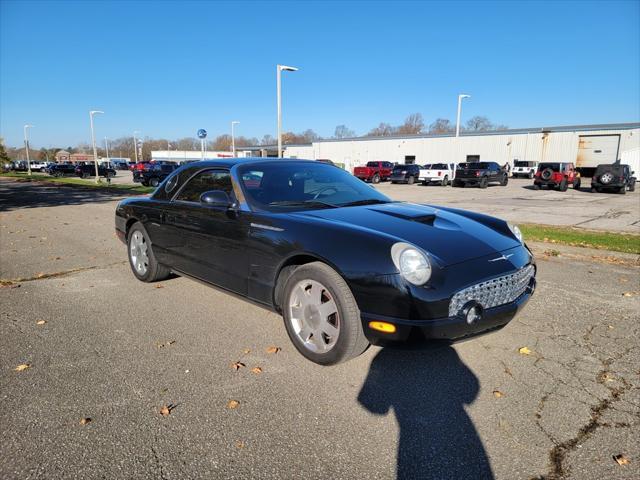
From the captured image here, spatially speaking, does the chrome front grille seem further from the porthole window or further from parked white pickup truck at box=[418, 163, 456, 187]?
parked white pickup truck at box=[418, 163, 456, 187]

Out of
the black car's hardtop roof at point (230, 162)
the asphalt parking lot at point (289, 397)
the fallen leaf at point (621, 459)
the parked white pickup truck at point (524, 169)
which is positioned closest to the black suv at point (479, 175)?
the parked white pickup truck at point (524, 169)

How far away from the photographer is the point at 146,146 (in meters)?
132

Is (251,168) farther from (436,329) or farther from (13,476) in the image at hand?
(13,476)

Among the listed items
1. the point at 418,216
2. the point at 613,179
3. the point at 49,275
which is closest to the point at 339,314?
the point at 418,216

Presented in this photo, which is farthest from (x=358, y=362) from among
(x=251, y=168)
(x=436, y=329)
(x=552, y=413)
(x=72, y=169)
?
(x=72, y=169)

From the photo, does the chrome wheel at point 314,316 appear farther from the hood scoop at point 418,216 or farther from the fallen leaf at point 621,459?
the fallen leaf at point 621,459

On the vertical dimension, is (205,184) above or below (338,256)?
above

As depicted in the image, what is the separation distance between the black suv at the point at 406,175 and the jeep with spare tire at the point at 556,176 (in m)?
8.64

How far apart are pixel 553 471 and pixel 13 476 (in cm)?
265

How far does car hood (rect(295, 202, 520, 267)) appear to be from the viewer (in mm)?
2930

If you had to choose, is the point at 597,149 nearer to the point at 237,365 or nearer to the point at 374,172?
the point at 374,172

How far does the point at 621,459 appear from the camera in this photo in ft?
7.20

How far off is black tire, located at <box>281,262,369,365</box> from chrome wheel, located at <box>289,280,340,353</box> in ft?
0.09

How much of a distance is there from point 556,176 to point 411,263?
2703 centimetres
